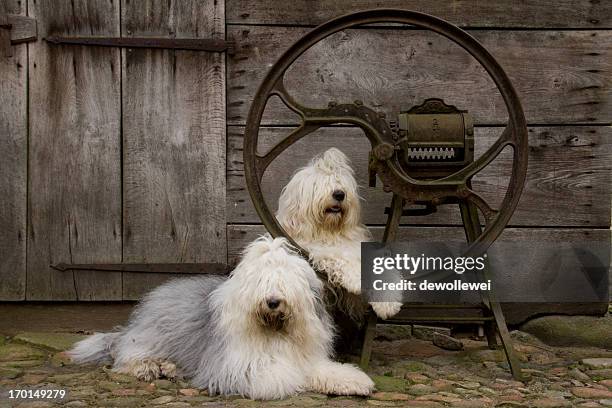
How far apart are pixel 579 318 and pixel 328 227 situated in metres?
1.67

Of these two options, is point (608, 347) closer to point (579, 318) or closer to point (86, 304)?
point (579, 318)

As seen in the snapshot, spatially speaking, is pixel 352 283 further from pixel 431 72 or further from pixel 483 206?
pixel 431 72

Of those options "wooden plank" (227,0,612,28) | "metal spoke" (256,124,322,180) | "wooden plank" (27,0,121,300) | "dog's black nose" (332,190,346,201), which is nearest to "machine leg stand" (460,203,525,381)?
"dog's black nose" (332,190,346,201)

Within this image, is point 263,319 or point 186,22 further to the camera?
point 186,22

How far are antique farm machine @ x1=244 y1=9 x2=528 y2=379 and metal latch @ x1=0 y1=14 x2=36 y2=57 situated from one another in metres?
1.53

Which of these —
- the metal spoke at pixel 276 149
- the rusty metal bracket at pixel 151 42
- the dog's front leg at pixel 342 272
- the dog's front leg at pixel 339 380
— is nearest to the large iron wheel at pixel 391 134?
the metal spoke at pixel 276 149

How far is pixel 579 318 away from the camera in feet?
14.6

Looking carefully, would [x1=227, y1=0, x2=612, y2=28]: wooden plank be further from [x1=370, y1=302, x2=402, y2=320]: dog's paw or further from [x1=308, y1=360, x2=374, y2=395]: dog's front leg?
[x1=308, y1=360, x2=374, y2=395]: dog's front leg

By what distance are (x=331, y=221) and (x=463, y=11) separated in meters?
1.50

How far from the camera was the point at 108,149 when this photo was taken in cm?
433

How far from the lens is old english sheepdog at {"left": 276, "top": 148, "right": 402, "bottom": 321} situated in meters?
3.66

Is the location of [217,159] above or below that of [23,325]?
above

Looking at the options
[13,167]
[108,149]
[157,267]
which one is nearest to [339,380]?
[157,267]


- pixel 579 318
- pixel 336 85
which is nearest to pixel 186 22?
pixel 336 85
